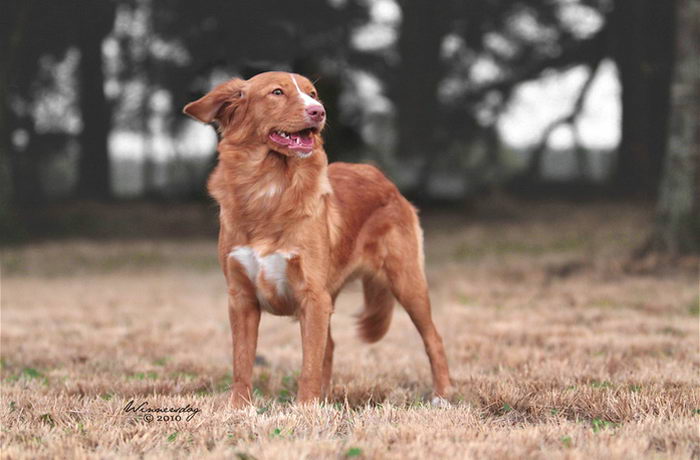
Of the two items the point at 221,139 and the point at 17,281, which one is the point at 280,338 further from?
the point at 17,281

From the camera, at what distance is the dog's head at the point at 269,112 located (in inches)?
156

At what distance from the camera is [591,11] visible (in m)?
18.3

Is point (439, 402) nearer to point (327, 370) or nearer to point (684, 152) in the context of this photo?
point (327, 370)

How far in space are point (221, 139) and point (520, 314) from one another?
15.3 feet

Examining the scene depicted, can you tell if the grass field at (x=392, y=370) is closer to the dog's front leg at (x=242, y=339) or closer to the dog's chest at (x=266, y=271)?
the dog's front leg at (x=242, y=339)

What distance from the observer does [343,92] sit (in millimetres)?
16875

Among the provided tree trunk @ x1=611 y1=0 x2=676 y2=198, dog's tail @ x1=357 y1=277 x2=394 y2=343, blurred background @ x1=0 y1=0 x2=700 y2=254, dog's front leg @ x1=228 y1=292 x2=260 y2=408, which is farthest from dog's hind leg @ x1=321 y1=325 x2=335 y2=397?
tree trunk @ x1=611 y1=0 x2=676 y2=198

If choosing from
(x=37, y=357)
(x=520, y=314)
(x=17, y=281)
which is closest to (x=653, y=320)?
(x=520, y=314)

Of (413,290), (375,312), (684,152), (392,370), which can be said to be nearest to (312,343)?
(413,290)

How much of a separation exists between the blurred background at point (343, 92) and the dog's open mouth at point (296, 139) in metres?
11.9

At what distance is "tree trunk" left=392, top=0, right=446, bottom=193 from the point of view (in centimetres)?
1855

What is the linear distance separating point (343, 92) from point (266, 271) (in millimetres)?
13192

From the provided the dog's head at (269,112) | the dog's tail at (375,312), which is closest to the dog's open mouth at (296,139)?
the dog's head at (269,112)

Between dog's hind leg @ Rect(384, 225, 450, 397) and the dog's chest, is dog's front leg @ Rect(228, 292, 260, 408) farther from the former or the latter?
dog's hind leg @ Rect(384, 225, 450, 397)
